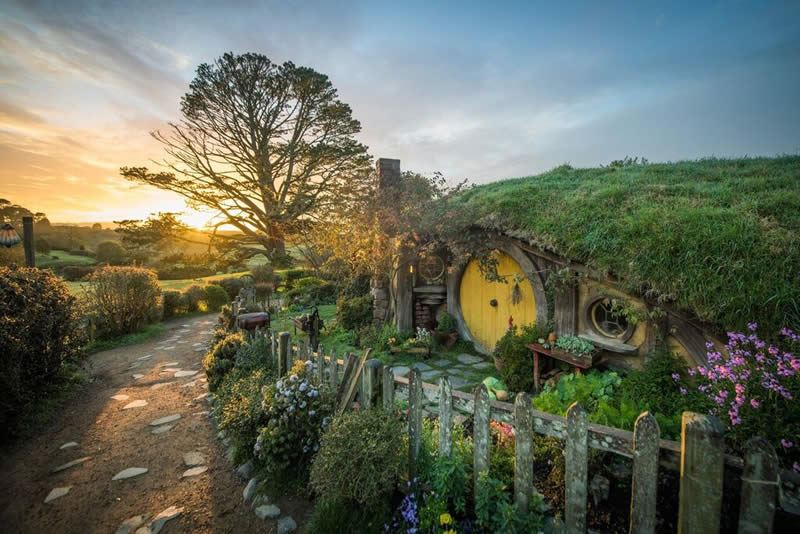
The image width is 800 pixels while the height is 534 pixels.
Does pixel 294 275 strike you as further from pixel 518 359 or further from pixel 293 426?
pixel 293 426

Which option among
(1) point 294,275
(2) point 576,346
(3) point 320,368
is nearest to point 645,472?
(3) point 320,368

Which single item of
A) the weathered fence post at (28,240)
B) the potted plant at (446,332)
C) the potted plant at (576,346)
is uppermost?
the weathered fence post at (28,240)

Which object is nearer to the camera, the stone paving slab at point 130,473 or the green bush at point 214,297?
the stone paving slab at point 130,473

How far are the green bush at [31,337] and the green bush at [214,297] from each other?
301 inches

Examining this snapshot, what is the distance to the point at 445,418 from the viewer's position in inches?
102

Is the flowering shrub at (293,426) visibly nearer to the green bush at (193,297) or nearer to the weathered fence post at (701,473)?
the weathered fence post at (701,473)

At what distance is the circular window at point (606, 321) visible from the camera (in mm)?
5227

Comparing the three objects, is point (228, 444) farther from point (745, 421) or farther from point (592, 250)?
point (592, 250)

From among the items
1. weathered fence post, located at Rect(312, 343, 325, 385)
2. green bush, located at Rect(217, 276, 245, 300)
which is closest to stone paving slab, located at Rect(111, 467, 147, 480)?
weathered fence post, located at Rect(312, 343, 325, 385)

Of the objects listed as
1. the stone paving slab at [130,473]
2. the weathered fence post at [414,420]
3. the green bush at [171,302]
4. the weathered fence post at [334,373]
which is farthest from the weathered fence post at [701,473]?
the green bush at [171,302]

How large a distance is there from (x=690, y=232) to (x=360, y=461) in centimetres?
505

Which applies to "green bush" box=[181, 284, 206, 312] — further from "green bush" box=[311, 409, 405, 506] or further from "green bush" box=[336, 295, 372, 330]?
"green bush" box=[311, 409, 405, 506]

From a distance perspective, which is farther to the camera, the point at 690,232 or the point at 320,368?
the point at 690,232

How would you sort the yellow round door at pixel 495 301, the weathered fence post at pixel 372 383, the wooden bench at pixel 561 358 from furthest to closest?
the yellow round door at pixel 495 301
the wooden bench at pixel 561 358
the weathered fence post at pixel 372 383
